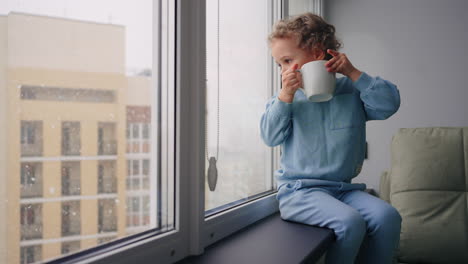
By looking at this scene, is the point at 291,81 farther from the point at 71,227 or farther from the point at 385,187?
the point at 385,187

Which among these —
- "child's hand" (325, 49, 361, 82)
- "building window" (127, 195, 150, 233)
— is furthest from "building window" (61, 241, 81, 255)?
"child's hand" (325, 49, 361, 82)

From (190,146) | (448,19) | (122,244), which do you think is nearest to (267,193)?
(190,146)

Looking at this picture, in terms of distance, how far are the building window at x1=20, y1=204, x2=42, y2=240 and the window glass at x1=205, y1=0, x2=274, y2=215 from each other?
44 cm

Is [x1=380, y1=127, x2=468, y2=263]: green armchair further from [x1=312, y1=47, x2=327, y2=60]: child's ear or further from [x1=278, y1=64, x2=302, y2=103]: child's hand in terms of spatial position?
[x1=278, y1=64, x2=302, y2=103]: child's hand

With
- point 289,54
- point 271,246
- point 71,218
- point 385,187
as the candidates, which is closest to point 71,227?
point 71,218

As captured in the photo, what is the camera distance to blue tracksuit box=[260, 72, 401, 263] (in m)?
0.92

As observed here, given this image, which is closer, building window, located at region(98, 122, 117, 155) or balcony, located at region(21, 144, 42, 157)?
balcony, located at region(21, 144, 42, 157)

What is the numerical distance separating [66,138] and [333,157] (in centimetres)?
72

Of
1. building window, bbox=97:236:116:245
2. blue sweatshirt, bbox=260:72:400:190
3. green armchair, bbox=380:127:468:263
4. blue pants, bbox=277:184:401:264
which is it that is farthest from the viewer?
green armchair, bbox=380:127:468:263

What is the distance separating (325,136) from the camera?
102 cm

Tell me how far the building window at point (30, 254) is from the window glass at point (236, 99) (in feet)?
1.45

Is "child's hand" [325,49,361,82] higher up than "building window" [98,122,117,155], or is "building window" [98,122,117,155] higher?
"child's hand" [325,49,361,82]

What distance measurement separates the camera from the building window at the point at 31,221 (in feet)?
1.73

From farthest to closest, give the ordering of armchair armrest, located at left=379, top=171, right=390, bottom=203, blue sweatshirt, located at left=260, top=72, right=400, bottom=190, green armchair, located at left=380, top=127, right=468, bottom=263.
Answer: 1. armchair armrest, located at left=379, top=171, right=390, bottom=203
2. green armchair, located at left=380, top=127, right=468, bottom=263
3. blue sweatshirt, located at left=260, top=72, right=400, bottom=190
